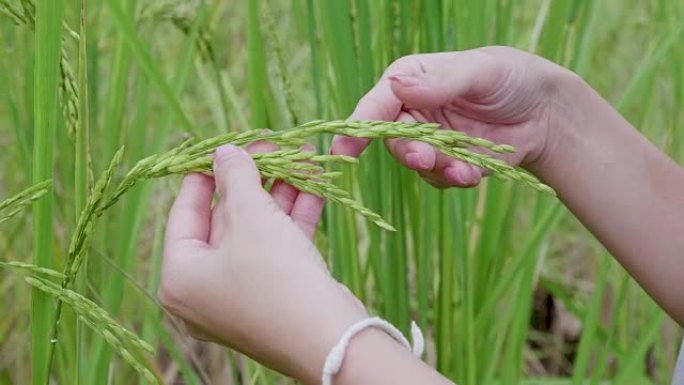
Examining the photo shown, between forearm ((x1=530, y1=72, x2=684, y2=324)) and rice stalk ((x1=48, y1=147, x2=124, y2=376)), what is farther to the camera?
forearm ((x1=530, y1=72, x2=684, y2=324))

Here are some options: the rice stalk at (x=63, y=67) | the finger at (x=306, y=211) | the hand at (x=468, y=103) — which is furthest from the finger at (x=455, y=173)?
the rice stalk at (x=63, y=67)

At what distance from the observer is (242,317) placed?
662 millimetres

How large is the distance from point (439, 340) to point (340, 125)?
444 mm

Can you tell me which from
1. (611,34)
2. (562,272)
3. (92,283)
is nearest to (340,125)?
(92,283)

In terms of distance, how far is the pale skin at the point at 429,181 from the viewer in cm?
65

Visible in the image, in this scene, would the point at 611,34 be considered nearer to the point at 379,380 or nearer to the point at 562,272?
the point at 562,272

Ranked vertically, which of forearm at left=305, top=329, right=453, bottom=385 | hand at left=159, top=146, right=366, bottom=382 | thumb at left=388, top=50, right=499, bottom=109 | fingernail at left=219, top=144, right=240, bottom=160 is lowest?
forearm at left=305, top=329, right=453, bottom=385

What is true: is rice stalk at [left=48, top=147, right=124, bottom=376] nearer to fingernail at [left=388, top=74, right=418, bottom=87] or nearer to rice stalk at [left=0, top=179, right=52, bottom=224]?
rice stalk at [left=0, top=179, right=52, bottom=224]

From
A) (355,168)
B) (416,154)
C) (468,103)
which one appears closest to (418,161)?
(416,154)

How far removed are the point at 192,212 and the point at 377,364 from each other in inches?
6.2

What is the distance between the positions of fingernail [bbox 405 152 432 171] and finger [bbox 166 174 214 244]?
13cm

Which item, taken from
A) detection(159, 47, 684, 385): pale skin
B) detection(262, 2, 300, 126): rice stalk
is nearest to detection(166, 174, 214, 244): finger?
detection(159, 47, 684, 385): pale skin

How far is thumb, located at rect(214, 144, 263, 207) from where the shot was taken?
66 centimetres

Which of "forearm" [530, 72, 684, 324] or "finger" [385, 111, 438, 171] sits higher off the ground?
"finger" [385, 111, 438, 171]
